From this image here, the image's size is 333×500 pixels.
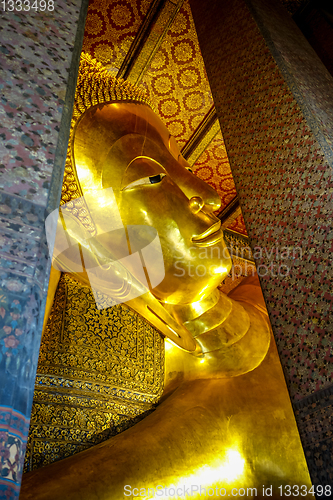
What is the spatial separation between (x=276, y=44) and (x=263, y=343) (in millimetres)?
1703

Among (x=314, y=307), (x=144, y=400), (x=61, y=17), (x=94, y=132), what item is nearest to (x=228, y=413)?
(x=144, y=400)

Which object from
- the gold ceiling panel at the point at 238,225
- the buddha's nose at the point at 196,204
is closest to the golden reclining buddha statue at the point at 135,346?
the buddha's nose at the point at 196,204

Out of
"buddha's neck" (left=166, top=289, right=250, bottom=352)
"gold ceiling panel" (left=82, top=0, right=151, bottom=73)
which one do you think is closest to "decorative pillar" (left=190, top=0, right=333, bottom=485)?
"gold ceiling panel" (left=82, top=0, right=151, bottom=73)

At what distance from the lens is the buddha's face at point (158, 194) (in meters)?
2.15

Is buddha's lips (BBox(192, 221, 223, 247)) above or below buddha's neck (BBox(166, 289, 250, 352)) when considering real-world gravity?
above

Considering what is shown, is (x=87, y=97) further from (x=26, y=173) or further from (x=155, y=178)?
(x=26, y=173)

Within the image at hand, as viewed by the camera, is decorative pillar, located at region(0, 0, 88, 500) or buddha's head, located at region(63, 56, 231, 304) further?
buddha's head, located at region(63, 56, 231, 304)

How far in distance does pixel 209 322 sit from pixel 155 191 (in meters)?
Answer: 0.91

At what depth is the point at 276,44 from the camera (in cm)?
175

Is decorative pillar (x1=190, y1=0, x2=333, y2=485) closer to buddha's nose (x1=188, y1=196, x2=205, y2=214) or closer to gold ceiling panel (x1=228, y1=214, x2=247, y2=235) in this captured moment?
buddha's nose (x1=188, y1=196, x2=205, y2=214)

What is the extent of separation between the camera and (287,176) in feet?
4.73

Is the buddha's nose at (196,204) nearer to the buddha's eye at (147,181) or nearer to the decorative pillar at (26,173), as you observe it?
the buddha's eye at (147,181)

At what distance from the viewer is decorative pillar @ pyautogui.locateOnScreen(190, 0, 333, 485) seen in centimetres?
110

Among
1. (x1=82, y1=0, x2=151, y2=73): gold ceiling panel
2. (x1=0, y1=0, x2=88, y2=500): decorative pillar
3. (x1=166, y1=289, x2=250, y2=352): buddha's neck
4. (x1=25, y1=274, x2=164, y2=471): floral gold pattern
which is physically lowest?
(x1=25, y1=274, x2=164, y2=471): floral gold pattern
